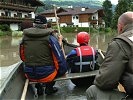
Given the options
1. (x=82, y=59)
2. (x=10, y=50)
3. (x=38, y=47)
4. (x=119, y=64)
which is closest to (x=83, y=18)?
(x=10, y=50)

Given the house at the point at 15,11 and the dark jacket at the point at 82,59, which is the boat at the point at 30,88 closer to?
the dark jacket at the point at 82,59

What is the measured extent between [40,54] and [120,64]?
2.55 meters

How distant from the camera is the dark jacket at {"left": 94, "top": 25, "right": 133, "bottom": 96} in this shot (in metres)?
3.60

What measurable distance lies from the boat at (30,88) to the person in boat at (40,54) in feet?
0.61

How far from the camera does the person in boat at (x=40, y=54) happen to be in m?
5.93

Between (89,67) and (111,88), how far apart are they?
2810 millimetres

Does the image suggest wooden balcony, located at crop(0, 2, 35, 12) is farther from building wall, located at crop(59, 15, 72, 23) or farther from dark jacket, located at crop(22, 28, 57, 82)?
dark jacket, located at crop(22, 28, 57, 82)

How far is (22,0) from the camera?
5597 centimetres

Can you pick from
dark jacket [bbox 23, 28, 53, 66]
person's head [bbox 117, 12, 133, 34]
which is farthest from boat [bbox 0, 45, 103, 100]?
person's head [bbox 117, 12, 133, 34]

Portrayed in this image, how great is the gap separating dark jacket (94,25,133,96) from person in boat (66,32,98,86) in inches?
105

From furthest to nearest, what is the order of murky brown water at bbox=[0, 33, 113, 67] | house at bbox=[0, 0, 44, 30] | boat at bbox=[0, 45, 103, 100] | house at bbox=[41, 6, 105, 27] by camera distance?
house at bbox=[41, 6, 105, 27] → house at bbox=[0, 0, 44, 30] → murky brown water at bbox=[0, 33, 113, 67] → boat at bbox=[0, 45, 103, 100]

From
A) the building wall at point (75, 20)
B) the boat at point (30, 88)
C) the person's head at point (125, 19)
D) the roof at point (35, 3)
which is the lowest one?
the building wall at point (75, 20)

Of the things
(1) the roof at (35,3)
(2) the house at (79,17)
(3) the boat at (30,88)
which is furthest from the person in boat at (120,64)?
(2) the house at (79,17)

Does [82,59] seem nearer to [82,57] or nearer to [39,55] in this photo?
[82,57]
